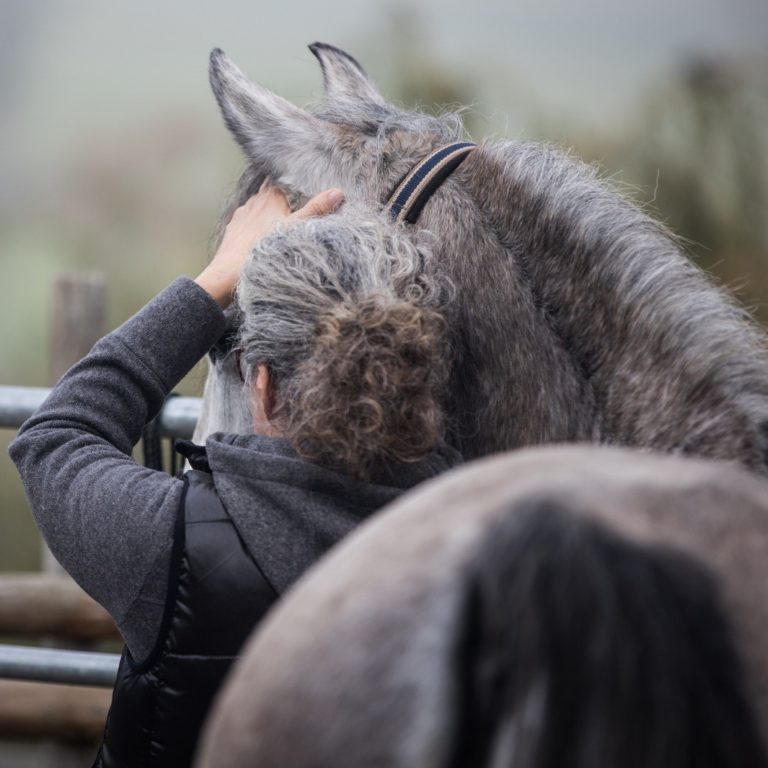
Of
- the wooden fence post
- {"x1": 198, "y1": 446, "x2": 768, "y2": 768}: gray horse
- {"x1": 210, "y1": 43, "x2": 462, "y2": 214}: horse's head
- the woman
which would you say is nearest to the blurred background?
the wooden fence post

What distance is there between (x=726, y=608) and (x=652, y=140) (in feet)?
16.3

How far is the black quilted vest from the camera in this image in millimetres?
1208

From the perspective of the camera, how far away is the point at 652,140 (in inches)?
208

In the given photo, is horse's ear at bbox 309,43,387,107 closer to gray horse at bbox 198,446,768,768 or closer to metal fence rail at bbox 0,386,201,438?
metal fence rail at bbox 0,386,201,438

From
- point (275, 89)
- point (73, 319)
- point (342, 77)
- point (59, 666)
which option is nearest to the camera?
point (342, 77)

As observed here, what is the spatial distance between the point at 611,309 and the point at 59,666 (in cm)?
Answer: 154

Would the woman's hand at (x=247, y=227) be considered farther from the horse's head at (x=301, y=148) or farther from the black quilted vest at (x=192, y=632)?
the black quilted vest at (x=192, y=632)

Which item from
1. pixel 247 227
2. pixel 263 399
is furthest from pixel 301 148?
Result: pixel 263 399

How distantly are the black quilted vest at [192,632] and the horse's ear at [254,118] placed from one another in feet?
2.05

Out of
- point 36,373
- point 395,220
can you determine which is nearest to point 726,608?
point 395,220

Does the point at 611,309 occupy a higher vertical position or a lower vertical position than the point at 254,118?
lower

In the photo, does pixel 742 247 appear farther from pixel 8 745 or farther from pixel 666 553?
pixel 666 553

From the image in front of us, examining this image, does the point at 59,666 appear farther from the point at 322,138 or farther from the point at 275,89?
→ the point at 275,89

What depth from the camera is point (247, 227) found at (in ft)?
5.18
